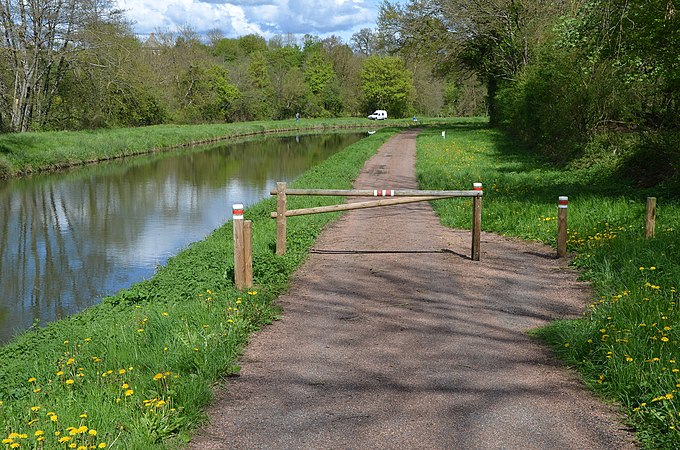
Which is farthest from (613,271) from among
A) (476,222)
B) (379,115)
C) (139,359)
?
(379,115)

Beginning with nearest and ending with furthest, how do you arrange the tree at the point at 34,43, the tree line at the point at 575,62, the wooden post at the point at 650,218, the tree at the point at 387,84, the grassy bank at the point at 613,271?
the grassy bank at the point at 613,271
the wooden post at the point at 650,218
the tree line at the point at 575,62
the tree at the point at 34,43
the tree at the point at 387,84

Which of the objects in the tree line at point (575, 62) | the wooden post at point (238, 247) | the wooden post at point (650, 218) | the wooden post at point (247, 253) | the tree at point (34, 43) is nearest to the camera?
the wooden post at point (238, 247)

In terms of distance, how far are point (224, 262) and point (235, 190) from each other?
50.7 feet

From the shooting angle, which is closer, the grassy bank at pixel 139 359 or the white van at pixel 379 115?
the grassy bank at pixel 139 359

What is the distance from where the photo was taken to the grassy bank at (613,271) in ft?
17.3

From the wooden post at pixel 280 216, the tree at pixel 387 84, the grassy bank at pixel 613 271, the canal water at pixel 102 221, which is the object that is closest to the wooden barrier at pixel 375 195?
the wooden post at pixel 280 216

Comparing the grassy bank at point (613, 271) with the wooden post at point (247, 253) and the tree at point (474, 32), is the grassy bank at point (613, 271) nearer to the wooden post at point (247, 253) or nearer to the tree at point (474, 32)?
the wooden post at point (247, 253)

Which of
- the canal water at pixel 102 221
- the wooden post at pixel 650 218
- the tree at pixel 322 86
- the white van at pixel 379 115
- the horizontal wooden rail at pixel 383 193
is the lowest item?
the canal water at pixel 102 221

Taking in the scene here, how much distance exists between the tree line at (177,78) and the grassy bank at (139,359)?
3046 cm

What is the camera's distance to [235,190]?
25.5 m

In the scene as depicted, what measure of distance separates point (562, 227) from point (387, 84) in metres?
85.2

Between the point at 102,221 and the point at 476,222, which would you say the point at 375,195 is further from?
the point at 102,221

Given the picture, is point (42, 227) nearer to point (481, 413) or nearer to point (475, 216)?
point (475, 216)

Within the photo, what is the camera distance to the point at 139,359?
6164mm
